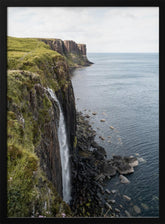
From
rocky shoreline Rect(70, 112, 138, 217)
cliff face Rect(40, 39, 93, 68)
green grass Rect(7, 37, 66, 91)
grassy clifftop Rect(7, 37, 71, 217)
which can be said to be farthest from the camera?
rocky shoreline Rect(70, 112, 138, 217)

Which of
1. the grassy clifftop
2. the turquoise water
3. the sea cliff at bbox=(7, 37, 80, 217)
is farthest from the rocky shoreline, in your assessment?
the grassy clifftop

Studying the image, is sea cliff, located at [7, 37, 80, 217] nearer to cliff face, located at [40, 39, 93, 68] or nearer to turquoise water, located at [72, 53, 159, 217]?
cliff face, located at [40, 39, 93, 68]

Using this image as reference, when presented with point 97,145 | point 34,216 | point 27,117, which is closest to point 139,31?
point 27,117

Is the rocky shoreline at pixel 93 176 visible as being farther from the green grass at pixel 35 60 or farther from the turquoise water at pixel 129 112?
the green grass at pixel 35 60

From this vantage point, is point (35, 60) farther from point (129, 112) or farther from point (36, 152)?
point (129, 112)

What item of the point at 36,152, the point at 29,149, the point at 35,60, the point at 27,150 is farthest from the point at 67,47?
the point at 27,150

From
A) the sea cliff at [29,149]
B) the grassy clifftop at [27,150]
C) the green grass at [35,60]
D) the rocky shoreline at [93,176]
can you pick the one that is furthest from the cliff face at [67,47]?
the rocky shoreline at [93,176]
